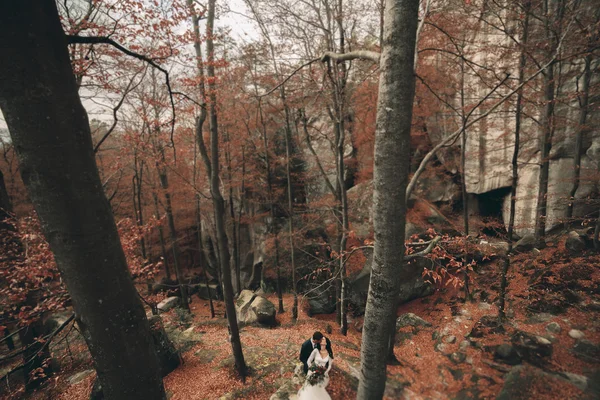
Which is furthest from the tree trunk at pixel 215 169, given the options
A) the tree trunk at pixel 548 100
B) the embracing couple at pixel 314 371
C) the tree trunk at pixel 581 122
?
the tree trunk at pixel 581 122

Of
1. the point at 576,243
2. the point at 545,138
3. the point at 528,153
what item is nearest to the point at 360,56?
the point at 545,138

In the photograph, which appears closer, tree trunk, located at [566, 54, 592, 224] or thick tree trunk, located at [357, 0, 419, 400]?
thick tree trunk, located at [357, 0, 419, 400]

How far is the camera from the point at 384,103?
7.95 ft

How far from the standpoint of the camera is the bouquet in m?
5.07

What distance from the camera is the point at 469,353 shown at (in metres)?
7.24

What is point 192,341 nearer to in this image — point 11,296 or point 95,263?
point 11,296

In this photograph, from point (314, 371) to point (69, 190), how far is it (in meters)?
5.42

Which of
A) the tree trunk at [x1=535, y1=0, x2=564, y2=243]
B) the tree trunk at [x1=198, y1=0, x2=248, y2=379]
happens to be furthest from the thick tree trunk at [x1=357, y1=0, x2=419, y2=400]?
the tree trunk at [x1=535, y1=0, x2=564, y2=243]

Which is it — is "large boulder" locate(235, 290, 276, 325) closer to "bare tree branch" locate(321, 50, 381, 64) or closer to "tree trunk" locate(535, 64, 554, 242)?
"tree trunk" locate(535, 64, 554, 242)

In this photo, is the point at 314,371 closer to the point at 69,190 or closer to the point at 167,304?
the point at 69,190

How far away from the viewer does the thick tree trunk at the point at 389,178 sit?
2.29 metres

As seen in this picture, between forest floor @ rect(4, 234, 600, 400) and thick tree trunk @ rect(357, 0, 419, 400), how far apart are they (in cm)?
375

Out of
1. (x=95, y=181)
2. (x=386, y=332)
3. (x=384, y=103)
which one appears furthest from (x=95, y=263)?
(x=386, y=332)

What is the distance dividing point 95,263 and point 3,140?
2045 centimetres
